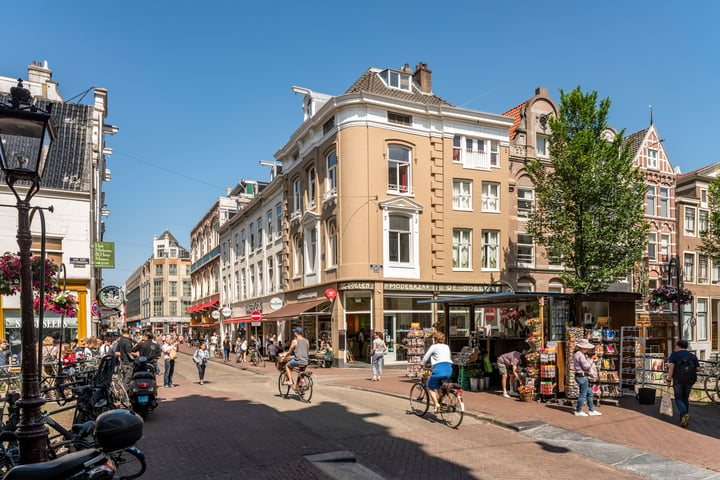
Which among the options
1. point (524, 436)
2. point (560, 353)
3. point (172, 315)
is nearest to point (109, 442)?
point (524, 436)

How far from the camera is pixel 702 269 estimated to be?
39.0m

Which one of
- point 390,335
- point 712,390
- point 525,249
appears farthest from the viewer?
point 525,249

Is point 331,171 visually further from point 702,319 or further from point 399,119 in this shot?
point 702,319

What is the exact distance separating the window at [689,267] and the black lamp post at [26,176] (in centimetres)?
4173

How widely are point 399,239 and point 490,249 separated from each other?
19.2 ft

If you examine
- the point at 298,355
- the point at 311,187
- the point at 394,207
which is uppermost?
the point at 311,187

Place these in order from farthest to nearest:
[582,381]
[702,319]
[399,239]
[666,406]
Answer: [702,319] → [399,239] → [582,381] → [666,406]

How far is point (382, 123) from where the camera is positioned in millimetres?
27250

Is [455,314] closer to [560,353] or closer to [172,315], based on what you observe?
[560,353]

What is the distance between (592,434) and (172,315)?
87.2 metres

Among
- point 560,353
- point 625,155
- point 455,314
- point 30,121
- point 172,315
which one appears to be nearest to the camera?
point 30,121

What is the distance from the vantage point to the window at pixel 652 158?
37312 millimetres

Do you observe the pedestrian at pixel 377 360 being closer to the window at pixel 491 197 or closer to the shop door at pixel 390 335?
the shop door at pixel 390 335

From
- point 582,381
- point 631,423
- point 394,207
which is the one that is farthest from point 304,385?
point 394,207
